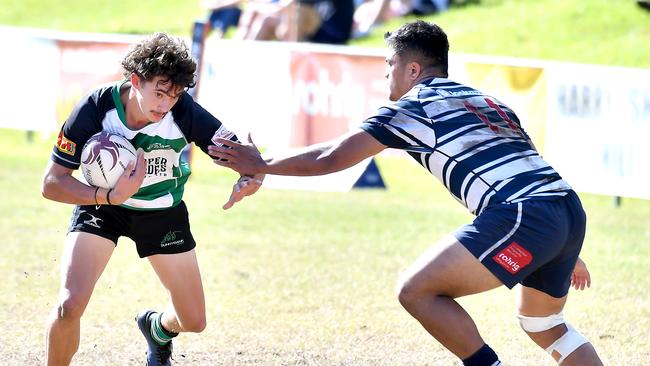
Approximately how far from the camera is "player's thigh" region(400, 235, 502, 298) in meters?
4.57

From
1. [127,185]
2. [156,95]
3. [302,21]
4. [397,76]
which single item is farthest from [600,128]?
[302,21]

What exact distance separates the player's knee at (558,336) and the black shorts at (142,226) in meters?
1.75

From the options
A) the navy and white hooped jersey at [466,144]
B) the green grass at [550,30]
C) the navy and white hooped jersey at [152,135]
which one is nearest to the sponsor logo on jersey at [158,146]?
the navy and white hooped jersey at [152,135]

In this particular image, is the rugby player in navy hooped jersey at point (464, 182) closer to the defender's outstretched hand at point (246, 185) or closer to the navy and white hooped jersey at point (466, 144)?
the navy and white hooped jersey at point (466, 144)

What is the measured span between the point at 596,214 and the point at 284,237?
3.76 meters

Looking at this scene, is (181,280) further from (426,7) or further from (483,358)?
(426,7)

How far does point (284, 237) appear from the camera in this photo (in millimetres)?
10023

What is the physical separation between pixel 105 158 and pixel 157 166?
398 millimetres

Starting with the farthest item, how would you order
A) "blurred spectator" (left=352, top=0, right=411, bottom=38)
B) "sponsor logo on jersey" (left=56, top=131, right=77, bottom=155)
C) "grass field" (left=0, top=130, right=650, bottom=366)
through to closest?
"blurred spectator" (left=352, top=0, right=411, bottom=38) < "grass field" (left=0, top=130, right=650, bottom=366) < "sponsor logo on jersey" (left=56, top=131, right=77, bottom=155)

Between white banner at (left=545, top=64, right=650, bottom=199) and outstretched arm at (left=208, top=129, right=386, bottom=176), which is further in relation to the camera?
white banner at (left=545, top=64, right=650, bottom=199)

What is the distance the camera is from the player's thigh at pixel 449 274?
15.0ft

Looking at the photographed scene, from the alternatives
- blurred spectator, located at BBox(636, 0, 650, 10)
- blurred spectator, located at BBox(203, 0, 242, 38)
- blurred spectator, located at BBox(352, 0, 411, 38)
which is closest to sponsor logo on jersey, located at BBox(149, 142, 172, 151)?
blurred spectator, located at BBox(636, 0, 650, 10)

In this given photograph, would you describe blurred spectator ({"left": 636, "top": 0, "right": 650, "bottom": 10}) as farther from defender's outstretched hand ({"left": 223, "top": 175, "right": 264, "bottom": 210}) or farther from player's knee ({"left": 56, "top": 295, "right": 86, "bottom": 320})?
player's knee ({"left": 56, "top": 295, "right": 86, "bottom": 320})

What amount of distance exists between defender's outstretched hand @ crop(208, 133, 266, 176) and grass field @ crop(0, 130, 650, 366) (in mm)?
1611
